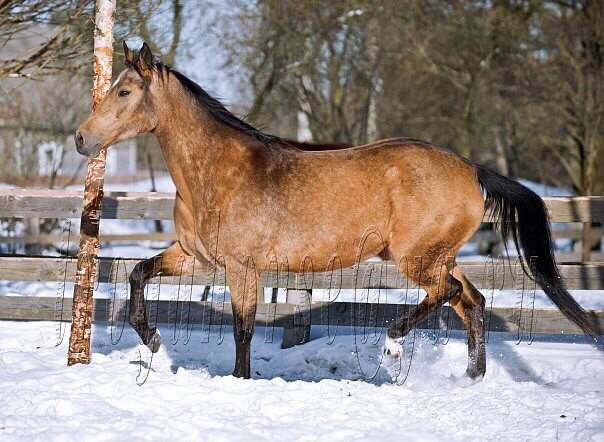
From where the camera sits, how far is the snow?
3.87 metres

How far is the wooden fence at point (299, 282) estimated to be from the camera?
635 centimetres

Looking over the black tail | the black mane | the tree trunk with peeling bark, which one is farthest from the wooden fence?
the black mane

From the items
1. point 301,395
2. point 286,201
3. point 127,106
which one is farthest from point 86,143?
point 301,395

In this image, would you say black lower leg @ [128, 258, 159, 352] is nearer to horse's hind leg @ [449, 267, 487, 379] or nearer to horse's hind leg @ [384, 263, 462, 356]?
horse's hind leg @ [384, 263, 462, 356]

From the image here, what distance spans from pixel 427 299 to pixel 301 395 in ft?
4.04

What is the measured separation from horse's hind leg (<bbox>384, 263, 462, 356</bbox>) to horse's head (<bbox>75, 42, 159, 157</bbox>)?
208 cm

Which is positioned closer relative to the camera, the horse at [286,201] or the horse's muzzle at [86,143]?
the horse's muzzle at [86,143]

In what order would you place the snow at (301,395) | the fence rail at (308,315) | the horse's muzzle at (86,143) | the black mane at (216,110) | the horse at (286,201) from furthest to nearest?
the fence rail at (308,315) → the black mane at (216,110) → the horse at (286,201) → the horse's muzzle at (86,143) → the snow at (301,395)

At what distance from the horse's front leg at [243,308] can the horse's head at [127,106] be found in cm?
122

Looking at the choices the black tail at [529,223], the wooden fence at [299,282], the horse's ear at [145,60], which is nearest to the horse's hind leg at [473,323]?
the black tail at [529,223]

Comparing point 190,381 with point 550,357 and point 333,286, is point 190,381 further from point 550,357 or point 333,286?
point 550,357

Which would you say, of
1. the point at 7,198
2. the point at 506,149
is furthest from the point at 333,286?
the point at 506,149

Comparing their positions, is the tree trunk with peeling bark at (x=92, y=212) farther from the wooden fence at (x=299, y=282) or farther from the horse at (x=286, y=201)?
the wooden fence at (x=299, y=282)

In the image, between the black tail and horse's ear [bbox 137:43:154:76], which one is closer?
horse's ear [bbox 137:43:154:76]
